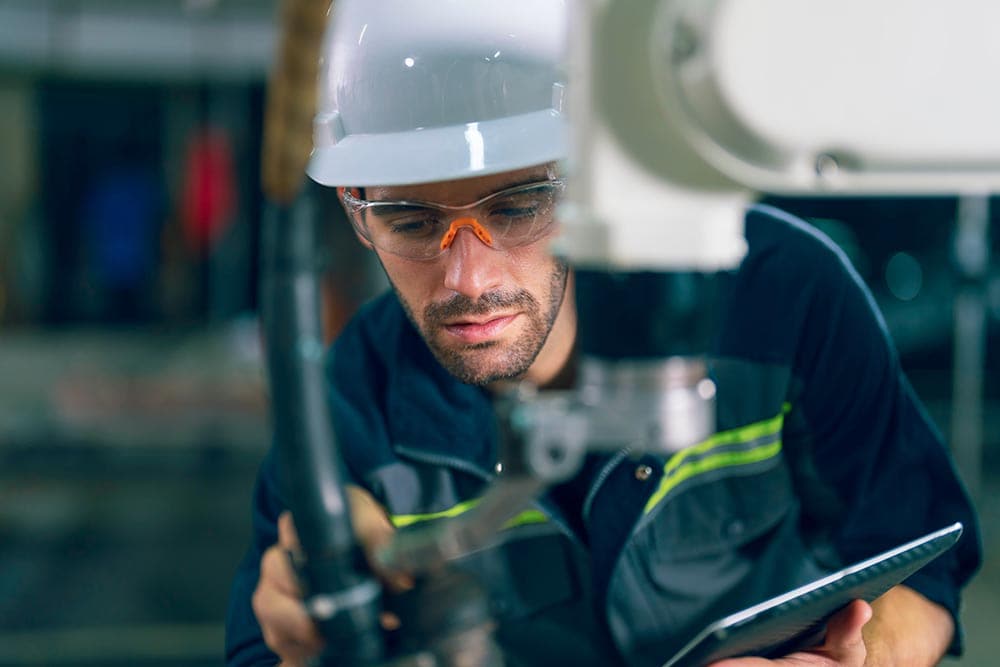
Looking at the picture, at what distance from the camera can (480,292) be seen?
38.0 inches

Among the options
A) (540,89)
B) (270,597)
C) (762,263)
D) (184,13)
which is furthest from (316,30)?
(184,13)

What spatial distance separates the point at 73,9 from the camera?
26.8ft

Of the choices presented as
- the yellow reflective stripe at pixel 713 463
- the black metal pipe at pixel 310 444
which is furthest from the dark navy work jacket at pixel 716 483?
the black metal pipe at pixel 310 444

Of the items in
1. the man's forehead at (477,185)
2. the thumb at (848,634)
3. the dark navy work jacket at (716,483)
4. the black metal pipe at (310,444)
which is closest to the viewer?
the black metal pipe at (310,444)

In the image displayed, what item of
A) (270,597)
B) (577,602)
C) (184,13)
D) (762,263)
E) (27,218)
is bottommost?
(577,602)

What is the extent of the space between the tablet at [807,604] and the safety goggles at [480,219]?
0.36 meters

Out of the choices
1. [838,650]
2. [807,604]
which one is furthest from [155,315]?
[807,604]

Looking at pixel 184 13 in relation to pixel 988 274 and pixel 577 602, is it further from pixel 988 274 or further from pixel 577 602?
pixel 577 602

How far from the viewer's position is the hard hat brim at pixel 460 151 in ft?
3.03

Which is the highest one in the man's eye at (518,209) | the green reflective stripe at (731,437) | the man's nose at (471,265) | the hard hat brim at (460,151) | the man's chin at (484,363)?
the hard hat brim at (460,151)

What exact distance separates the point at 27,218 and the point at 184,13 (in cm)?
Result: 225

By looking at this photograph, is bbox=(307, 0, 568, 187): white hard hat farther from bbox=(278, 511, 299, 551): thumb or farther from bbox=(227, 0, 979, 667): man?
bbox=(278, 511, 299, 551): thumb

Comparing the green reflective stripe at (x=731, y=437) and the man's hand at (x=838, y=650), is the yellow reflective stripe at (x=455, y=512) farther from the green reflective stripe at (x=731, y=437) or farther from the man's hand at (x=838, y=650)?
the man's hand at (x=838, y=650)

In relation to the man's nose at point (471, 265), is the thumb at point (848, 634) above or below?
below
